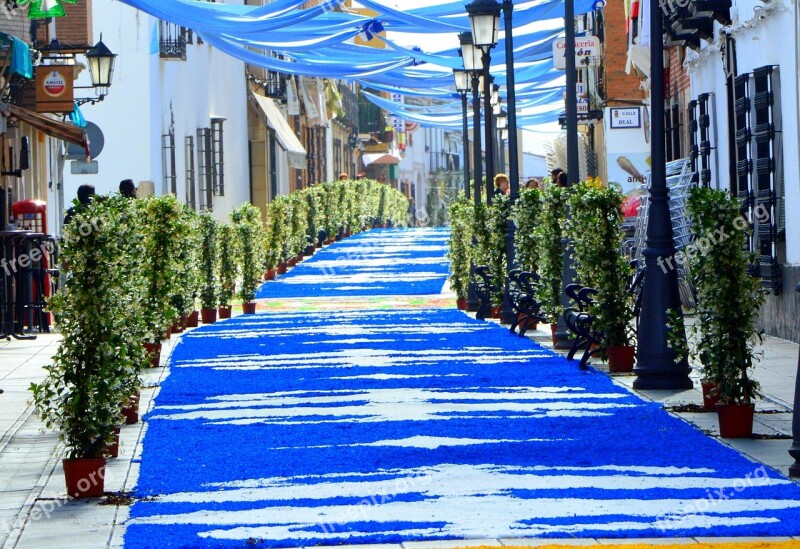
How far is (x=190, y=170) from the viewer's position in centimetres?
3269

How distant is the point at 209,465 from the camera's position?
8.26 meters

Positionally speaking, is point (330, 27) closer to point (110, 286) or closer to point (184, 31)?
point (184, 31)

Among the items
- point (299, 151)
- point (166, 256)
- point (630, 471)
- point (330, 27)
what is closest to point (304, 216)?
point (330, 27)

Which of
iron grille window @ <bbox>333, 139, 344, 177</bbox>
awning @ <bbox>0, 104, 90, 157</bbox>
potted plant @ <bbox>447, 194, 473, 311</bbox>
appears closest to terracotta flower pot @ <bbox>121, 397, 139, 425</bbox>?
awning @ <bbox>0, 104, 90, 157</bbox>

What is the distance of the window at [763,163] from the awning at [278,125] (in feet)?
90.6

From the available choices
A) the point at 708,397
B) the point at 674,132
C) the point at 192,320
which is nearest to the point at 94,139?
the point at 192,320

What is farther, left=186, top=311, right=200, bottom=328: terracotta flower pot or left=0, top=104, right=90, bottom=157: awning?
left=0, top=104, right=90, bottom=157: awning

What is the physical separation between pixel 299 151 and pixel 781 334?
3271 centimetres

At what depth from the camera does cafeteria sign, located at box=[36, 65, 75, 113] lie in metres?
20.2

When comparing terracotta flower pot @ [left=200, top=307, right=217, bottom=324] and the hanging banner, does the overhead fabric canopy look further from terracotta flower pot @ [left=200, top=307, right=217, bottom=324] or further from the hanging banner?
the hanging banner

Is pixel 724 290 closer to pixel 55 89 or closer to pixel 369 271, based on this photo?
pixel 55 89

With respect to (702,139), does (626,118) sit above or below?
above

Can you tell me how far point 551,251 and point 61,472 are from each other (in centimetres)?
746
